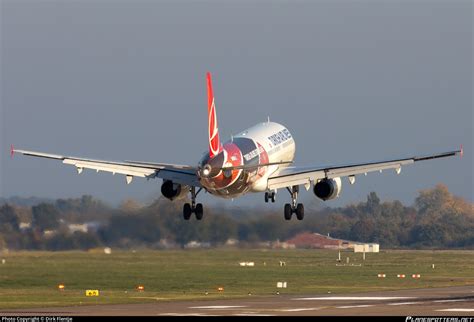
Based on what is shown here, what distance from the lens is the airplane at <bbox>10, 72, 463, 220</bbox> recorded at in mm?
87938

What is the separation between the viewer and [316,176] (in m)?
98.2

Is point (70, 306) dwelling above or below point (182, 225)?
below

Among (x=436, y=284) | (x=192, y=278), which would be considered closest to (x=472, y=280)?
(x=436, y=284)

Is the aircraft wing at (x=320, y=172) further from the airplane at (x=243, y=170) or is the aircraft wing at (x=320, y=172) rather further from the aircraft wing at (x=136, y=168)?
the aircraft wing at (x=136, y=168)

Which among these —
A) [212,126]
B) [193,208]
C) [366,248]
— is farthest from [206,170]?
[366,248]

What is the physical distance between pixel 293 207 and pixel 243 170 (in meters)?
10.5

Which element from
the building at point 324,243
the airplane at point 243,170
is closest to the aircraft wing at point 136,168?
the airplane at point 243,170

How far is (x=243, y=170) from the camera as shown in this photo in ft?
296

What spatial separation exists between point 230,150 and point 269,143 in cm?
862

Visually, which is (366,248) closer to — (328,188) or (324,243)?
(324,243)

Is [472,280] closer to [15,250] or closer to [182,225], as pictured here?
[182,225]

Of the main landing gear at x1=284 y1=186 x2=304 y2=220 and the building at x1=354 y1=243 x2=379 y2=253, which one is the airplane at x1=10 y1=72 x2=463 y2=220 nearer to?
the main landing gear at x1=284 y1=186 x2=304 y2=220

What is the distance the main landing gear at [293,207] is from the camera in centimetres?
9891

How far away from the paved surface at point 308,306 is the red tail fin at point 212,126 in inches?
419
